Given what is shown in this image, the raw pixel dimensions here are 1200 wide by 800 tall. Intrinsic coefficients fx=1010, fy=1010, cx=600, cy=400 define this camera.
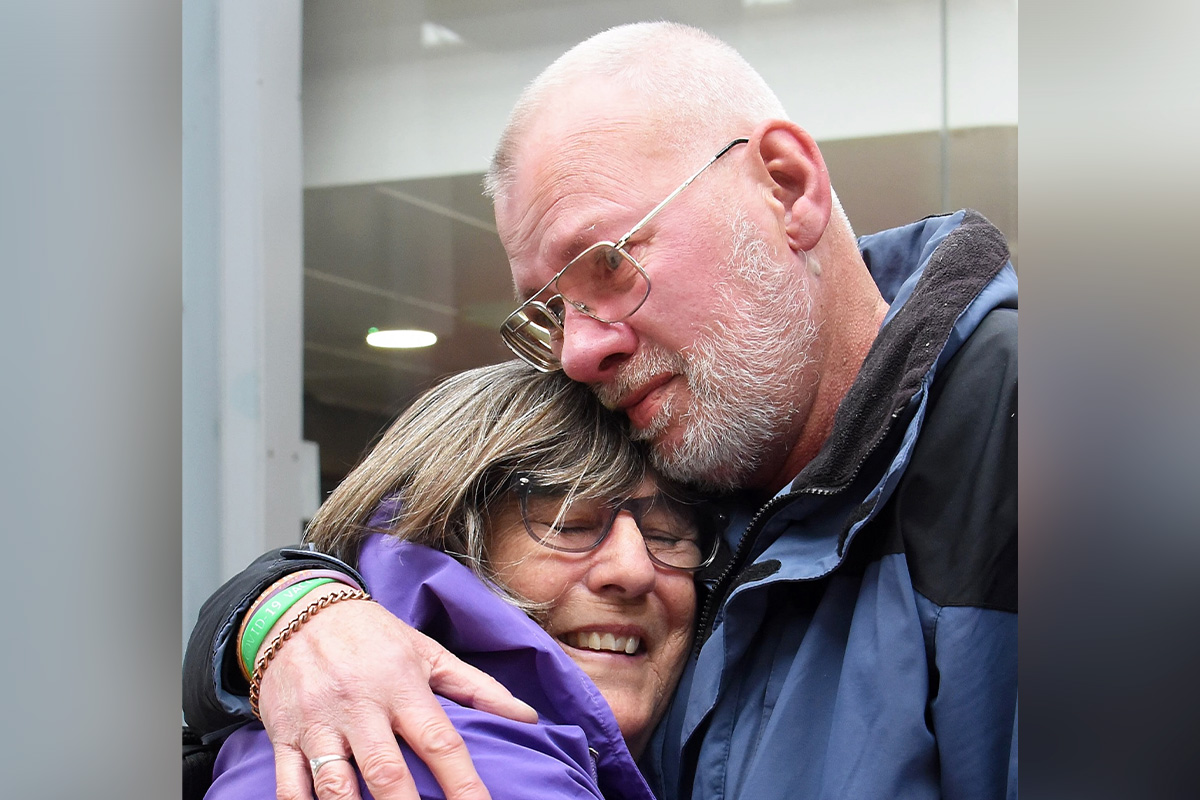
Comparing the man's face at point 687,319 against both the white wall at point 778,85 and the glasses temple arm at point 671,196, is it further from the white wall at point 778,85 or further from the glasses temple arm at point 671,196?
the white wall at point 778,85

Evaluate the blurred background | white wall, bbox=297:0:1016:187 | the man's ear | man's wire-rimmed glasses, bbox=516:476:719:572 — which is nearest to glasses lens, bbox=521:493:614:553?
man's wire-rimmed glasses, bbox=516:476:719:572

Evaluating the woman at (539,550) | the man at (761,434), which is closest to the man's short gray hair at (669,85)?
the man at (761,434)

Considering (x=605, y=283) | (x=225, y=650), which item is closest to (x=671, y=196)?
(x=605, y=283)

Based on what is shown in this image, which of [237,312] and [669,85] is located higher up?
[669,85]

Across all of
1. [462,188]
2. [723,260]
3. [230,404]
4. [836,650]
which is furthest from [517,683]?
[462,188]

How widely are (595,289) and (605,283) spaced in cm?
2

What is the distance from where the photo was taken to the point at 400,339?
204cm

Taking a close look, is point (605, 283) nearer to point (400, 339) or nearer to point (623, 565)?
point (623, 565)

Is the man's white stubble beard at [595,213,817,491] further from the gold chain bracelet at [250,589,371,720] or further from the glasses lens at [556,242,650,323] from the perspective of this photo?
the gold chain bracelet at [250,589,371,720]

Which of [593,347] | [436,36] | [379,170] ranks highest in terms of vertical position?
[436,36]

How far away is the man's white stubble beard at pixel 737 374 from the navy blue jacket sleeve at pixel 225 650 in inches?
16.6

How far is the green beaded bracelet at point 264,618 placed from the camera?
39.4 inches

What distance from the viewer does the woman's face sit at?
1.16m
